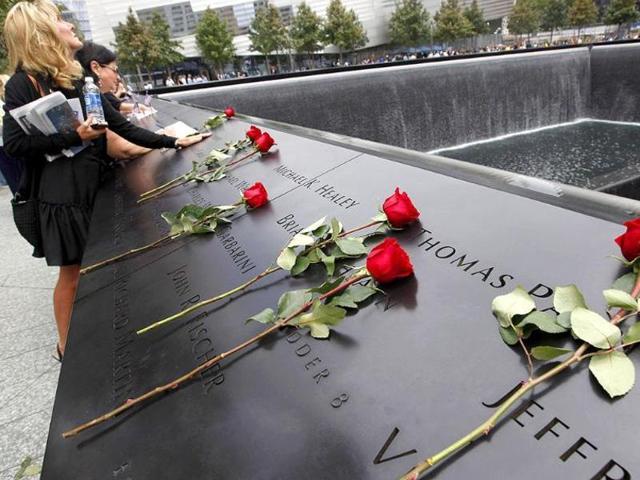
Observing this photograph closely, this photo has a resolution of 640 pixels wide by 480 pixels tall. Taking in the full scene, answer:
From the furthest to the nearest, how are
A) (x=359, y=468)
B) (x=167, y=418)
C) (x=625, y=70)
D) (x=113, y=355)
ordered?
1. (x=625, y=70)
2. (x=113, y=355)
3. (x=167, y=418)
4. (x=359, y=468)

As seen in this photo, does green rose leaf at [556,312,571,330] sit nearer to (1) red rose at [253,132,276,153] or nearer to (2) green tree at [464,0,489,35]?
(1) red rose at [253,132,276,153]

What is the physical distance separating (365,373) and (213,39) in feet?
141

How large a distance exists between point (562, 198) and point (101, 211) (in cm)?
183

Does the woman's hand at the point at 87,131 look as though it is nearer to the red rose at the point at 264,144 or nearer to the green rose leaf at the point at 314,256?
the red rose at the point at 264,144

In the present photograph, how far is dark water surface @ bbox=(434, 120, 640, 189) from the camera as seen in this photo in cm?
624

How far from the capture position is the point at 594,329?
1.93 feet

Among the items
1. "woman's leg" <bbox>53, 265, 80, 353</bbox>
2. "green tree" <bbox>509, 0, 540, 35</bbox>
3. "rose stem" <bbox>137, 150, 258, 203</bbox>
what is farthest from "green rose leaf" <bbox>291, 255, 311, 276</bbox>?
"green tree" <bbox>509, 0, 540, 35</bbox>

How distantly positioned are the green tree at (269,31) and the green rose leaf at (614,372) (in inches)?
1771

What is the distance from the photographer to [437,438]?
1.87 feet

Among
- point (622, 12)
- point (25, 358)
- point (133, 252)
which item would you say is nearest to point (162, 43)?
point (622, 12)

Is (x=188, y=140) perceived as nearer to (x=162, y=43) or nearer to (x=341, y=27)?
(x=162, y=43)

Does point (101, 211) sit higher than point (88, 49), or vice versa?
point (88, 49)

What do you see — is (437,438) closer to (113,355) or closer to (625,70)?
(113,355)

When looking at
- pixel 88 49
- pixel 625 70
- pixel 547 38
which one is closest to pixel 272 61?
pixel 547 38
